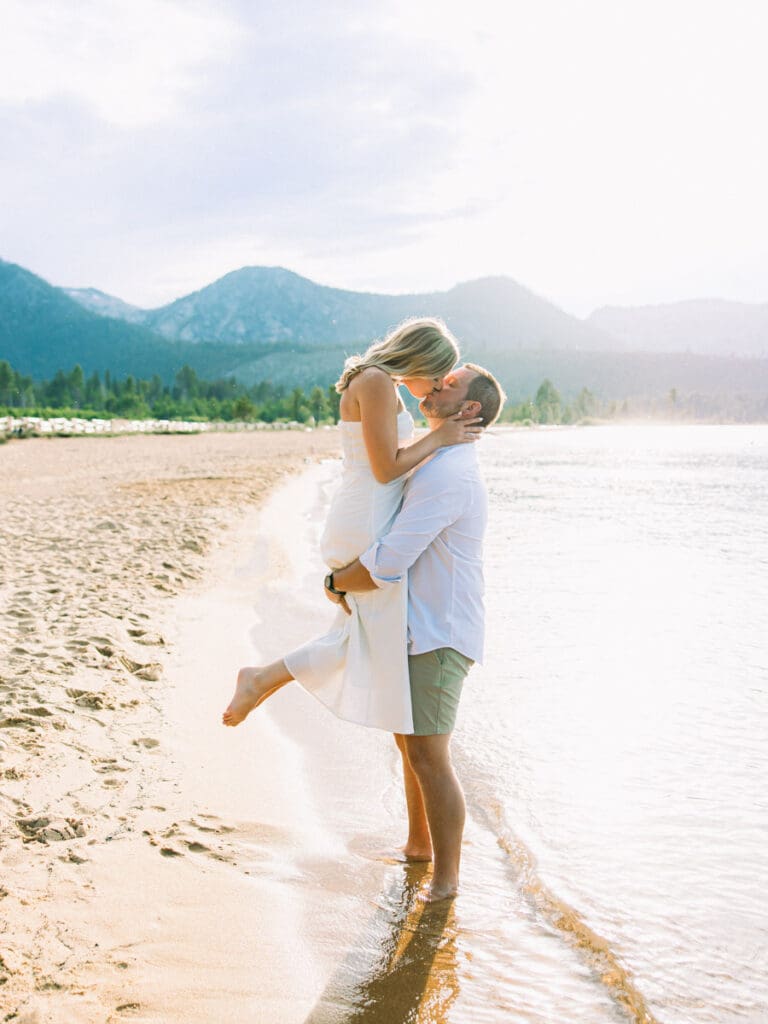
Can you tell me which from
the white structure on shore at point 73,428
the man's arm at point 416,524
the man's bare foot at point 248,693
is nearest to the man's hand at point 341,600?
the man's arm at point 416,524

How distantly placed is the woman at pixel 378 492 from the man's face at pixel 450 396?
41 millimetres

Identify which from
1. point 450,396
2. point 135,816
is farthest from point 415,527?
point 135,816

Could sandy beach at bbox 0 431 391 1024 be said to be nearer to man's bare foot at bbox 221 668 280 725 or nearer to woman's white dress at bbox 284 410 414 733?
man's bare foot at bbox 221 668 280 725

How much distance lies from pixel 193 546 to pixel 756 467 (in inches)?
1690

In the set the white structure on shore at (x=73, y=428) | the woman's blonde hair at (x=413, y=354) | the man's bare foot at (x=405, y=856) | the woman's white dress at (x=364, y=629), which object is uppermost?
the white structure on shore at (x=73, y=428)

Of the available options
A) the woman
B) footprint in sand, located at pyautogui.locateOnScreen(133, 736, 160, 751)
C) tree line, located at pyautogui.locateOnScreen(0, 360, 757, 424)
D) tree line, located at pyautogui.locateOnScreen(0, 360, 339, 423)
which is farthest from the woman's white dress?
tree line, located at pyautogui.locateOnScreen(0, 360, 339, 423)

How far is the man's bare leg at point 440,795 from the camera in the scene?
323 centimetres

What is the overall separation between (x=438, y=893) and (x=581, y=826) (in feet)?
4.18

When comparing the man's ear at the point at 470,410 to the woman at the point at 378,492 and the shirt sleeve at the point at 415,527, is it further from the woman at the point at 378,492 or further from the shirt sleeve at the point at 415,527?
the shirt sleeve at the point at 415,527

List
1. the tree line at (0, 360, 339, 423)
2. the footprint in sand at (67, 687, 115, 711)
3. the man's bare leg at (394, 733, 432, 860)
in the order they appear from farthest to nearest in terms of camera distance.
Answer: the tree line at (0, 360, 339, 423) < the footprint in sand at (67, 687, 115, 711) < the man's bare leg at (394, 733, 432, 860)

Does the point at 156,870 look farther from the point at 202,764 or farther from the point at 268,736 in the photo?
the point at 268,736

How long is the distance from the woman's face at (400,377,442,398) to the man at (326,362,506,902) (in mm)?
24

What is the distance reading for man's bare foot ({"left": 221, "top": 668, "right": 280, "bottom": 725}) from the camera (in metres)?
3.53

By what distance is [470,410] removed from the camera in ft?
10.6
